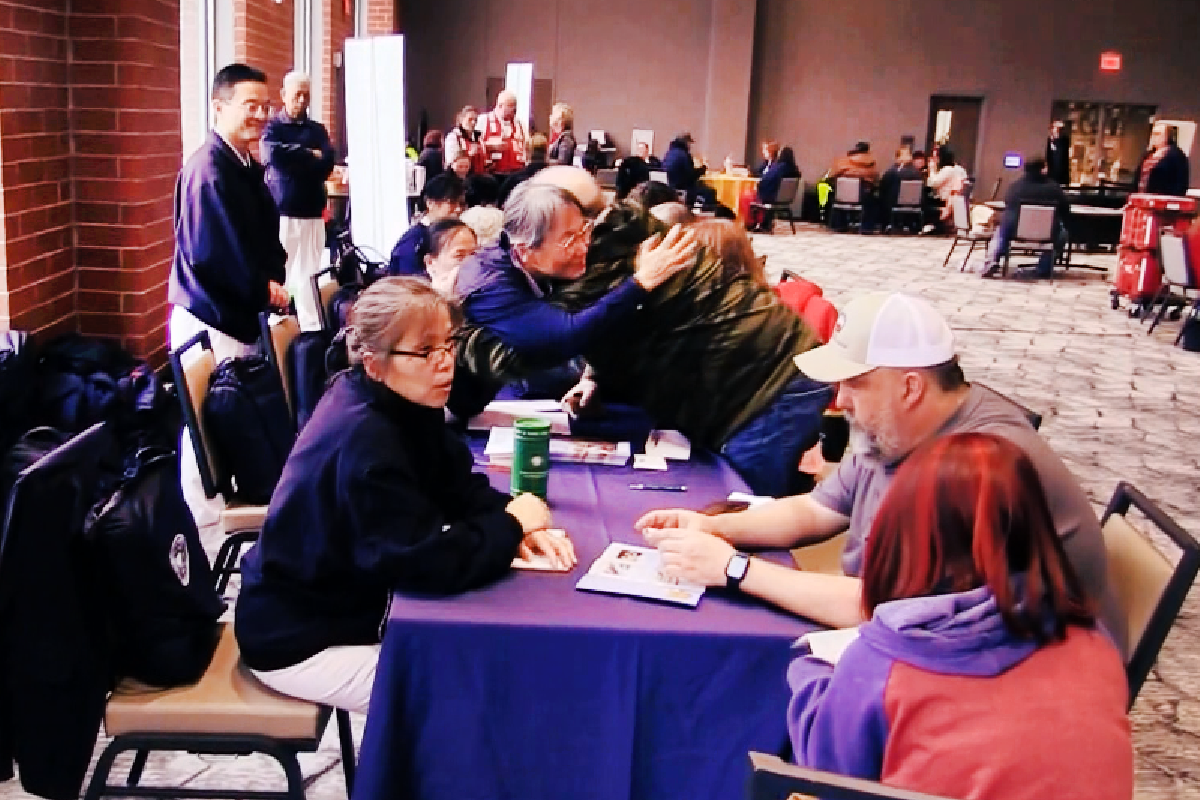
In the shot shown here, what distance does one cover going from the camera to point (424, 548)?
6.89ft

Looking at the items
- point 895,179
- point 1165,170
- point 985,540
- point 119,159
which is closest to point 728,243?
point 119,159

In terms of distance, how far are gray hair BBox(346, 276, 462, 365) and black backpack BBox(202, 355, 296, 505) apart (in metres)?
1.01

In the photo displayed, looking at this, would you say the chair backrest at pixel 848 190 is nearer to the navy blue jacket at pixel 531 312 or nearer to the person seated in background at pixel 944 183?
the person seated in background at pixel 944 183

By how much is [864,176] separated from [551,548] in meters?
16.8

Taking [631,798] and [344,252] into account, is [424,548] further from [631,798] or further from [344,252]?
[344,252]

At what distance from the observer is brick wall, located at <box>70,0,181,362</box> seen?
13.9 feet

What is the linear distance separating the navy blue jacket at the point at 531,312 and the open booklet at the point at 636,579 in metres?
0.77

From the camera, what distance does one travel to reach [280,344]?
373cm

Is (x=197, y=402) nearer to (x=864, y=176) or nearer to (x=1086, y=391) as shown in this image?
(x=1086, y=391)

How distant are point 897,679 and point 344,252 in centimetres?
489

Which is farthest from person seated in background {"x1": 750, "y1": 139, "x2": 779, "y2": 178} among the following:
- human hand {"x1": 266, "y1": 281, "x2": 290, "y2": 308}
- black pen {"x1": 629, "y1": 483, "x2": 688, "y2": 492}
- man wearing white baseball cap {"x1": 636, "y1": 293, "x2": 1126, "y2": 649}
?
man wearing white baseball cap {"x1": 636, "y1": 293, "x2": 1126, "y2": 649}

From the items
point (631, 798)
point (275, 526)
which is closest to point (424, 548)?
point (275, 526)

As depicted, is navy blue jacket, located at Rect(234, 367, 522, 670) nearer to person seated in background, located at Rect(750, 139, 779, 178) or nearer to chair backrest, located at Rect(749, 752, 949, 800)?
chair backrest, located at Rect(749, 752, 949, 800)

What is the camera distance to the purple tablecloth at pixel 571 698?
2.01 meters
